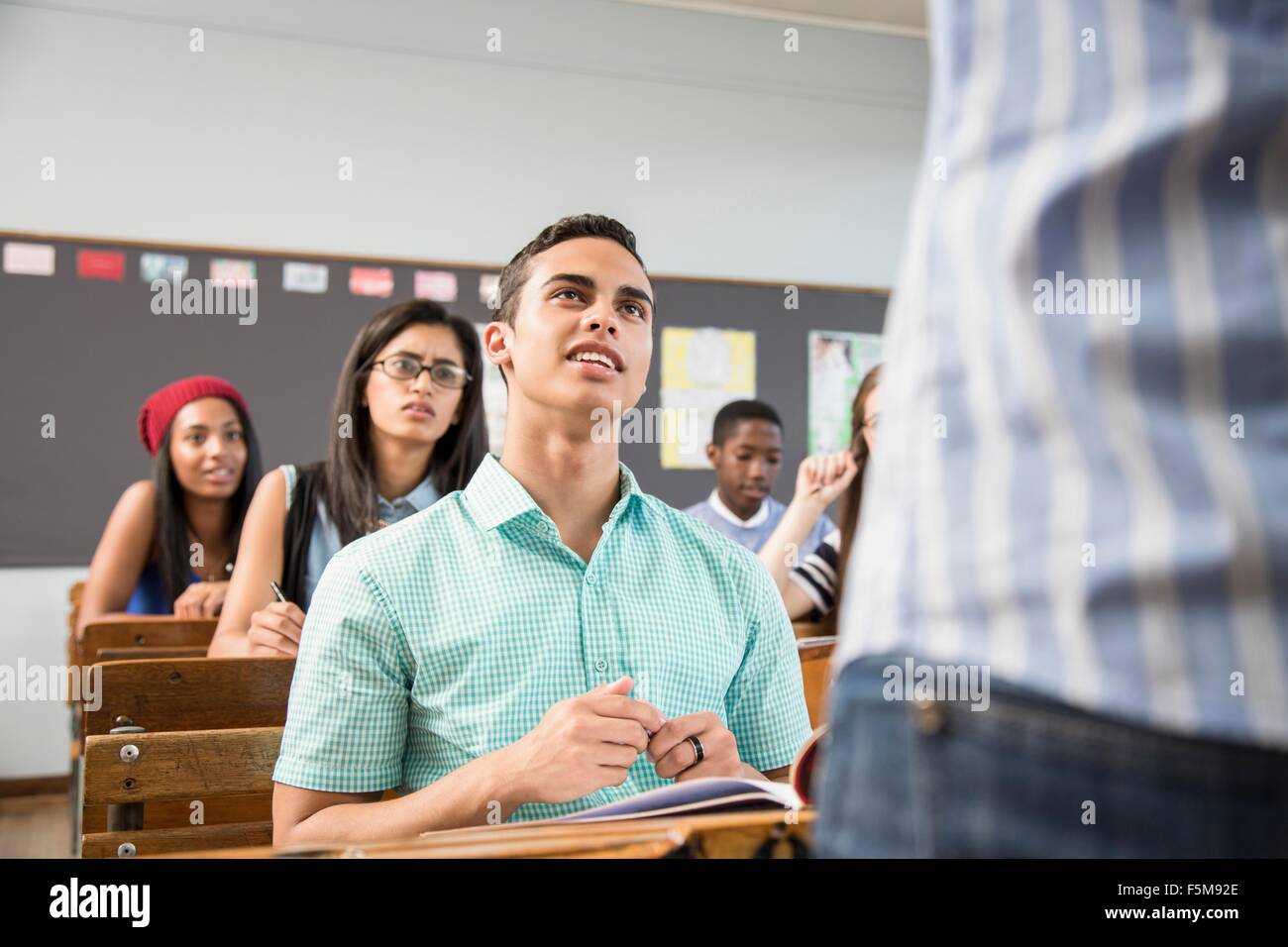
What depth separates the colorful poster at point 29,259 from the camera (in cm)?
425

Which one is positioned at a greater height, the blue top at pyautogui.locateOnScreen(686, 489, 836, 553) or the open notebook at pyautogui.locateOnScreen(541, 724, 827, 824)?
the blue top at pyautogui.locateOnScreen(686, 489, 836, 553)

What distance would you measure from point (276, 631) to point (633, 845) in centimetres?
155

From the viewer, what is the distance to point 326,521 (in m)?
2.47

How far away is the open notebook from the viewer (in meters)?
0.80

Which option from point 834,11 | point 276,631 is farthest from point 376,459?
point 834,11

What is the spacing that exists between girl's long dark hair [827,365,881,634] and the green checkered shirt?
4.08ft

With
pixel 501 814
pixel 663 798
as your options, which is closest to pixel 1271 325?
pixel 663 798

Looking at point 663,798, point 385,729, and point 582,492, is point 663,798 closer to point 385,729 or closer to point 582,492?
point 385,729

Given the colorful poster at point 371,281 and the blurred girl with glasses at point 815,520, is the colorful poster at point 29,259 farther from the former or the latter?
the blurred girl with glasses at point 815,520

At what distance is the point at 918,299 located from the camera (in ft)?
1.71

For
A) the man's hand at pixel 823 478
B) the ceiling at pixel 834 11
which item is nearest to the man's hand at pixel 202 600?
the man's hand at pixel 823 478

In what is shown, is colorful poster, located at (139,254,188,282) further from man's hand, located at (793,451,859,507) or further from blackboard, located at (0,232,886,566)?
man's hand, located at (793,451,859,507)

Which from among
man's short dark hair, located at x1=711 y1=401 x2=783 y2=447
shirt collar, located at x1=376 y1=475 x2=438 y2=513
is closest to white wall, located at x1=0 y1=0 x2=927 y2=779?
man's short dark hair, located at x1=711 y1=401 x2=783 y2=447
